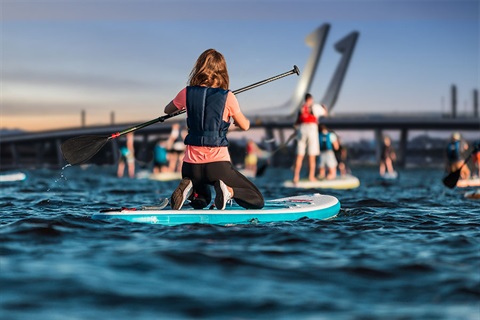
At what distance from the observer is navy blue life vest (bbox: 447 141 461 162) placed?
62.0 ft

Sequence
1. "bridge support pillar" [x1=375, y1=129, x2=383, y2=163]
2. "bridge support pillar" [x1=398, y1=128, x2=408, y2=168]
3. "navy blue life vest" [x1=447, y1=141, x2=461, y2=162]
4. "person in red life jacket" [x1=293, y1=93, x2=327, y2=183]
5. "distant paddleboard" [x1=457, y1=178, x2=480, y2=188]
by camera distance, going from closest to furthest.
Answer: "person in red life jacket" [x1=293, y1=93, x2=327, y2=183] < "distant paddleboard" [x1=457, y1=178, x2=480, y2=188] < "navy blue life vest" [x1=447, y1=141, x2=461, y2=162] < "bridge support pillar" [x1=375, y1=129, x2=383, y2=163] < "bridge support pillar" [x1=398, y1=128, x2=408, y2=168]

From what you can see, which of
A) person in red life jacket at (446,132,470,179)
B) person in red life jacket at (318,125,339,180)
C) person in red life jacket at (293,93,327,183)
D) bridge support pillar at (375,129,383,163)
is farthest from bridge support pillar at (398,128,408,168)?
person in red life jacket at (293,93,327,183)

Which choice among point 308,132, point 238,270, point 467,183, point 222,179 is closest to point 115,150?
point 467,183

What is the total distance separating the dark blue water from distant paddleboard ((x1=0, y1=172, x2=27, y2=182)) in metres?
12.0

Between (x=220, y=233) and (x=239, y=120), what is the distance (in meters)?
1.19

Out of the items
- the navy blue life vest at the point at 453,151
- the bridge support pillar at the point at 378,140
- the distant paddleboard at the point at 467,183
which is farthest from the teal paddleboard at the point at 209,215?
the bridge support pillar at the point at 378,140

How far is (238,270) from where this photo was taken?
15.0ft

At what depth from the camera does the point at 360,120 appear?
68.1m

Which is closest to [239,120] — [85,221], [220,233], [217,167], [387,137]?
[217,167]

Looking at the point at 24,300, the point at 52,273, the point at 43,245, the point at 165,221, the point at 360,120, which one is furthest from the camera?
the point at 360,120

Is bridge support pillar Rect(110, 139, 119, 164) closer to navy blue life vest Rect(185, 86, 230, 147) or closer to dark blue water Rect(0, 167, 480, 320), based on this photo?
dark blue water Rect(0, 167, 480, 320)

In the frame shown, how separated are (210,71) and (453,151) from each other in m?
13.9

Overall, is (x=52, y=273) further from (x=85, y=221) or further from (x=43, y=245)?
(x=85, y=221)

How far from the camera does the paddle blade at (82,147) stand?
7672mm
